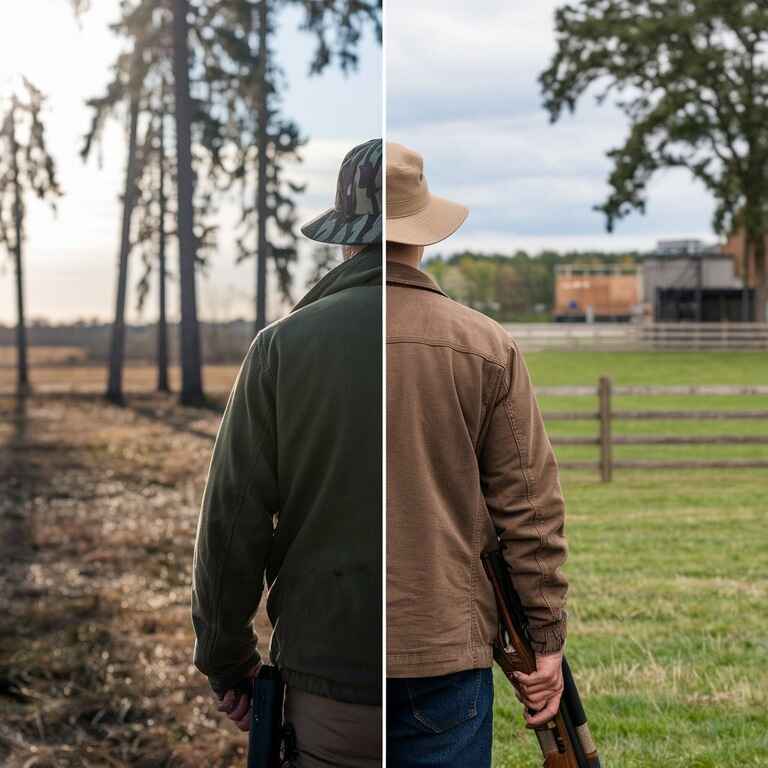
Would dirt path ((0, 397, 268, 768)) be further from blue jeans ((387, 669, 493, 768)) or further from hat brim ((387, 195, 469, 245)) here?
hat brim ((387, 195, 469, 245))

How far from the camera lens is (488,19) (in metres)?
19.0

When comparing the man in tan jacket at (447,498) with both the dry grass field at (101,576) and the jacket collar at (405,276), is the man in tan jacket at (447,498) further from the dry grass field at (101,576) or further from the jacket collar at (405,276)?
the dry grass field at (101,576)

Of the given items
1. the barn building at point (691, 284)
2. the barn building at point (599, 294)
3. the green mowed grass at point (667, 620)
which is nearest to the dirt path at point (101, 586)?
the green mowed grass at point (667, 620)

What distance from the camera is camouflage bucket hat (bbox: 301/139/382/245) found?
4.59ft

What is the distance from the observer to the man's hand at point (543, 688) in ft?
5.22

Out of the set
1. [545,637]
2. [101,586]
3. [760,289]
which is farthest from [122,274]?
[760,289]

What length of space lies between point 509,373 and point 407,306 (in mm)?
168

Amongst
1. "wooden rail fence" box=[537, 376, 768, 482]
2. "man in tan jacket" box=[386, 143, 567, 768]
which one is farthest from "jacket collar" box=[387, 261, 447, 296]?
"wooden rail fence" box=[537, 376, 768, 482]

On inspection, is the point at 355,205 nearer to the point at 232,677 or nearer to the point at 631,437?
the point at 232,677

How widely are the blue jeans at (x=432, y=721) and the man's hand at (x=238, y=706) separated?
0.21 metres

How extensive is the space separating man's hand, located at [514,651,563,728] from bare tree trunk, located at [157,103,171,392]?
0.66 m

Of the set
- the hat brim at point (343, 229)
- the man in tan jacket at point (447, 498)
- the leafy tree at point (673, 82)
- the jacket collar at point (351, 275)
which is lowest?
the man in tan jacket at point (447, 498)

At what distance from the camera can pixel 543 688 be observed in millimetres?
1613

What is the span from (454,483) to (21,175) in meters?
0.68
